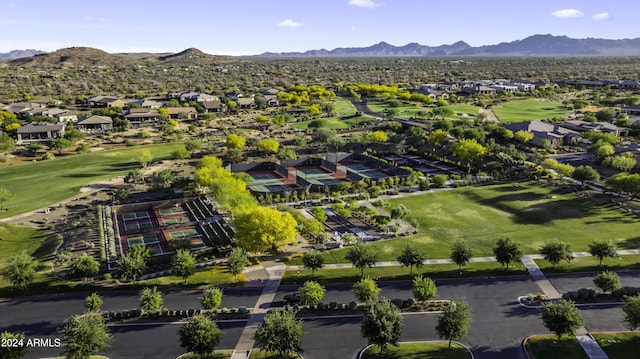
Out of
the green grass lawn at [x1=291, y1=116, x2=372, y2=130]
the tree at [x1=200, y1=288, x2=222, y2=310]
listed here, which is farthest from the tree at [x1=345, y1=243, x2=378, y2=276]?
the green grass lawn at [x1=291, y1=116, x2=372, y2=130]

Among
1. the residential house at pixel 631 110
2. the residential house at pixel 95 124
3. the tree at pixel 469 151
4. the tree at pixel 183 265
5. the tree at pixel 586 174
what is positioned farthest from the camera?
the residential house at pixel 631 110

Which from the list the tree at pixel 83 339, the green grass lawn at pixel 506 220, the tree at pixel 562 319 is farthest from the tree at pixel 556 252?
the tree at pixel 83 339

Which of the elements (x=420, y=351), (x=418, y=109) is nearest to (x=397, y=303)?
(x=420, y=351)

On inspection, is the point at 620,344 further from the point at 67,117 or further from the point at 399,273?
the point at 67,117

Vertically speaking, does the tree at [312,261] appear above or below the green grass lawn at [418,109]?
below

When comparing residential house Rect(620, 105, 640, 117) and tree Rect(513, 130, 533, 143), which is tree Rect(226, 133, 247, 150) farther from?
residential house Rect(620, 105, 640, 117)

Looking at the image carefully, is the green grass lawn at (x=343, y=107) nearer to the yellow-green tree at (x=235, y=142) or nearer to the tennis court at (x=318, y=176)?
the yellow-green tree at (x=235, y=142)

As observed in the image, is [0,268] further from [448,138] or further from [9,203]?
[448,138]
